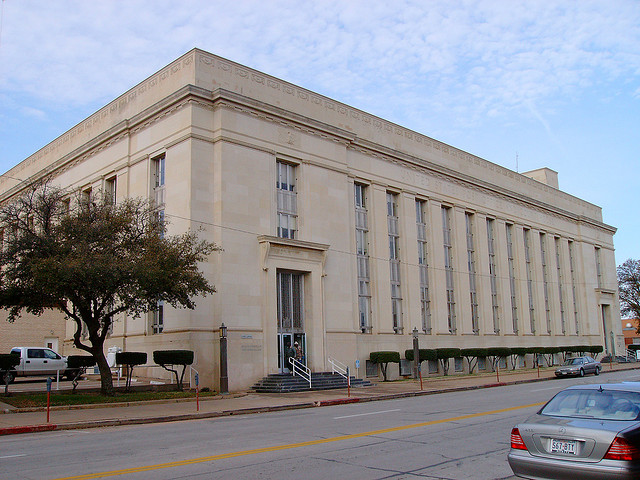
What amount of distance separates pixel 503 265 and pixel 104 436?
139 ft

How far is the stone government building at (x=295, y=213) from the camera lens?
31406mm

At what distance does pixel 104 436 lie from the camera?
1541 cm

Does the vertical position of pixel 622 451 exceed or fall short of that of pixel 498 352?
it exceeds it

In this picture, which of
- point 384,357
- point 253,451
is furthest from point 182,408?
point 384,357

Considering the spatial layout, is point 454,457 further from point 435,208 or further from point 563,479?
point 435,208

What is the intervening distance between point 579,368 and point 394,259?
44.7 feet

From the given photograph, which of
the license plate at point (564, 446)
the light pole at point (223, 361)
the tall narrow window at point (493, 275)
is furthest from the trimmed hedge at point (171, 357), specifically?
→ the tall narrow window at point (493, 275)

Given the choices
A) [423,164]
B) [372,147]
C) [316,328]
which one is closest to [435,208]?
[423,164]

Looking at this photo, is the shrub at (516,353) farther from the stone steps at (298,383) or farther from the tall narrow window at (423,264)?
the stone steps at (298,383)

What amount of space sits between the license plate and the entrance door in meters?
25.8

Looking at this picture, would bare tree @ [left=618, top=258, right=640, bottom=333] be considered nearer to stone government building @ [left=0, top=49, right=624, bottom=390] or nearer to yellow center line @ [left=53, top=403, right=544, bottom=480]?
stone government building @ [left=0, top=49, right=624, bottom=390]

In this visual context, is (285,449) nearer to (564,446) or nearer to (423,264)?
(564,446)

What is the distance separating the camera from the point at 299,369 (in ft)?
108

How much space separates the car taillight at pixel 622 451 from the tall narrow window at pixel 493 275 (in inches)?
1737
